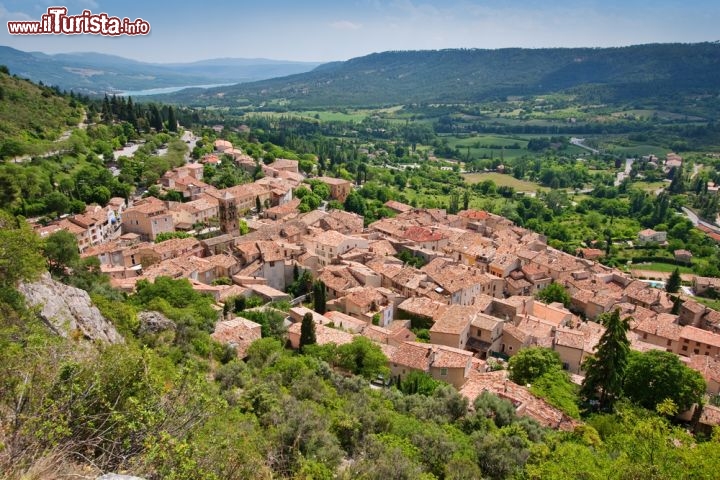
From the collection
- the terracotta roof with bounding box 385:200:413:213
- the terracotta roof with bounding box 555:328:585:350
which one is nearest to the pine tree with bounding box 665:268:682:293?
the terracotta roof with bounding box 555:328:585:350

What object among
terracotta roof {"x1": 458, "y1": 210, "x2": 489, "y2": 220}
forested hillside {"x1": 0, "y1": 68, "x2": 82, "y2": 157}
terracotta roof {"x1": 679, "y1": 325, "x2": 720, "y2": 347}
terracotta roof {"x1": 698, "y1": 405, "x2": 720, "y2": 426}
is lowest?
terracotta roof {"x1": 679, "y1": 325, "x2": 720, "y2": 347}

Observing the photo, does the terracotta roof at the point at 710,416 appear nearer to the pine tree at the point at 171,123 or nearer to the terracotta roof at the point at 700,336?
the terracotta roof at the point at 700,336

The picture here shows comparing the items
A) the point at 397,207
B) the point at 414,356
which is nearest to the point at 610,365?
the point at 414,356

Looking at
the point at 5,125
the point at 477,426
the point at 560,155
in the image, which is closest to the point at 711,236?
the point at 560,155

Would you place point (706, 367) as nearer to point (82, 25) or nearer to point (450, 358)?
point (450, 358)

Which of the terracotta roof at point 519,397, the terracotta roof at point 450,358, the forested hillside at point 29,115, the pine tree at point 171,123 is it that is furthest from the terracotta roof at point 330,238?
the pine tree at point 171,123

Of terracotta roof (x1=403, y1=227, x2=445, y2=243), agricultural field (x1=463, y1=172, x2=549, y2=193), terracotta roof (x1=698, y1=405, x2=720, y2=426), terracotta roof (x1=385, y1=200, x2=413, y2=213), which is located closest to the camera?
terracotta roof (x1=698, y1=405, x2=720, y2=426)

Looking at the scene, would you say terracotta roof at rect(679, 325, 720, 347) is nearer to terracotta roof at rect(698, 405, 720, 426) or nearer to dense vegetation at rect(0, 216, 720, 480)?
terracotta roof at rect(698, 405, 720, 426)
